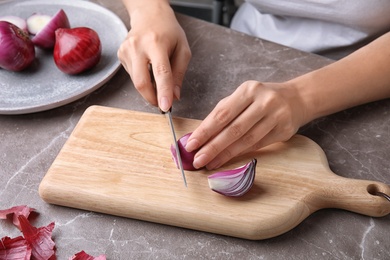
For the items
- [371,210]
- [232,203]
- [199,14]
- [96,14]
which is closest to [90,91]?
[96,14]

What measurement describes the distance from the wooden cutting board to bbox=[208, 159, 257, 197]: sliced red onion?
19 millimetres

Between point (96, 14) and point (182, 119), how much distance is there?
1.56 ft

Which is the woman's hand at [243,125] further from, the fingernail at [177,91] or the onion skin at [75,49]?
the onion skin at [75,49]

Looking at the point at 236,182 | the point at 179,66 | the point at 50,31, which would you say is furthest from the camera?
the point at 50,31

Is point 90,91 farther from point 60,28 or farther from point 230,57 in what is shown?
point 230,57

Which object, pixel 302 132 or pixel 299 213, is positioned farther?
pixel 302 132

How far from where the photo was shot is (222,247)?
86 cm

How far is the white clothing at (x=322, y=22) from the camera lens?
3.88 ft

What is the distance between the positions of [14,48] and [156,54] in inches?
13.3

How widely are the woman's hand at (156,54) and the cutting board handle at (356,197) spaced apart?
13.2 inches

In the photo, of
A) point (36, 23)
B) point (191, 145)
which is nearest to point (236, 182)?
point (191, 145)

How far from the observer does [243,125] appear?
3.05 feet

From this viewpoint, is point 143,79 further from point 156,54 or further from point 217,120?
point 217,120

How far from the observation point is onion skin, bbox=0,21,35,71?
44.2 inches
